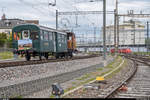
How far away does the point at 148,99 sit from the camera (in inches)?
360

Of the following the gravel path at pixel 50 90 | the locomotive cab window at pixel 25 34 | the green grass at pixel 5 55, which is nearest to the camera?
the gravel path at pixel 50 90

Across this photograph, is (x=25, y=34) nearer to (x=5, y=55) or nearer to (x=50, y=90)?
(x=50, y=90)

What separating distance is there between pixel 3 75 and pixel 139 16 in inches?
1521

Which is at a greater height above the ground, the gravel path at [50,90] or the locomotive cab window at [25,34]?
the locomotive cab window at [25,34]

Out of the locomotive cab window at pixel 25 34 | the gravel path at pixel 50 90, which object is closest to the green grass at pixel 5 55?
the locomotive cab window at pixel 25 34

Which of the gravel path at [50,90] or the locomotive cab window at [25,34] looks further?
the locomotive cab window at [25,34]

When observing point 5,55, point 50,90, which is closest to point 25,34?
point 50,90

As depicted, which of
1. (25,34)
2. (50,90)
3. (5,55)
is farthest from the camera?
(5,55)

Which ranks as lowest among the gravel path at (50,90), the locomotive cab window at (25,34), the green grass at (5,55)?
the green grass at (5,55)

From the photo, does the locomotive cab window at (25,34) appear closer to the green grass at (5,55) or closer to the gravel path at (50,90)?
the gravel path at (50,90)

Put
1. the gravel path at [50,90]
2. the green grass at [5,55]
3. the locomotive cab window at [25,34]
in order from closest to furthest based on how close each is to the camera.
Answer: the gravel path at [50,90], the locomotive cab window at [25,34], the green grass at [5,55]

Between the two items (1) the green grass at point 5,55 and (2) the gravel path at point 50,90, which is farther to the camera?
(1) the green grass at point 5,55

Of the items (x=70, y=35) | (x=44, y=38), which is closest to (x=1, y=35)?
(x=70, y=35)

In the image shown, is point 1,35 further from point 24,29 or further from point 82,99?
point 82,99
